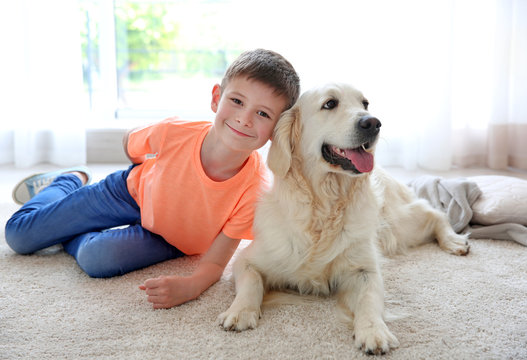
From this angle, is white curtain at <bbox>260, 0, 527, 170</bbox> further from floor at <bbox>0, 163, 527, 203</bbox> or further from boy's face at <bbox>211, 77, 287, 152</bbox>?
boy's face at <bbox>211, 77, 287, 152</bbox>

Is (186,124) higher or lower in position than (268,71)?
lower

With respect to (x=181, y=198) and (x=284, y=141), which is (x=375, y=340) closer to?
(x=284, y=141)

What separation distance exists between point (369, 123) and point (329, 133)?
132 millimetres

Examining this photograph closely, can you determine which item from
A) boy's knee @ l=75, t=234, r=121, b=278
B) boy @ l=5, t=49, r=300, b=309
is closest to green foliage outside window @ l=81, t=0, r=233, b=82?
boy @ l=5, t=49, r=300, b=309

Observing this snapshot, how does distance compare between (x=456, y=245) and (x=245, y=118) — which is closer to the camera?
(x=245, y=118)

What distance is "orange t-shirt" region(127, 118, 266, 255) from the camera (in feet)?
5.55

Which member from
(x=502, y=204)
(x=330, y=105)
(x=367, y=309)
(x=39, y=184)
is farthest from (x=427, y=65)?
(x=39, y=184)

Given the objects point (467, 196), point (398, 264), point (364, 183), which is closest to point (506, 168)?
point (467, 196)

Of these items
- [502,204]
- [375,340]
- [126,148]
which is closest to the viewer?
[375,340]

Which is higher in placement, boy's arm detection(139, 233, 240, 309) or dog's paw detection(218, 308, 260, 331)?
boy's arm detection(139, 233, 240, 309)

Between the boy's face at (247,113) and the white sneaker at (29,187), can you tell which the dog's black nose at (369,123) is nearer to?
the boy's face at (247,113)

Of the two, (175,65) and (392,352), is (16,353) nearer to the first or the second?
(392,352)

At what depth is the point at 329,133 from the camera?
57.5 inches

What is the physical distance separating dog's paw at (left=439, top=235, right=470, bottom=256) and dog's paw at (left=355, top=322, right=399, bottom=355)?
2.79 feet
